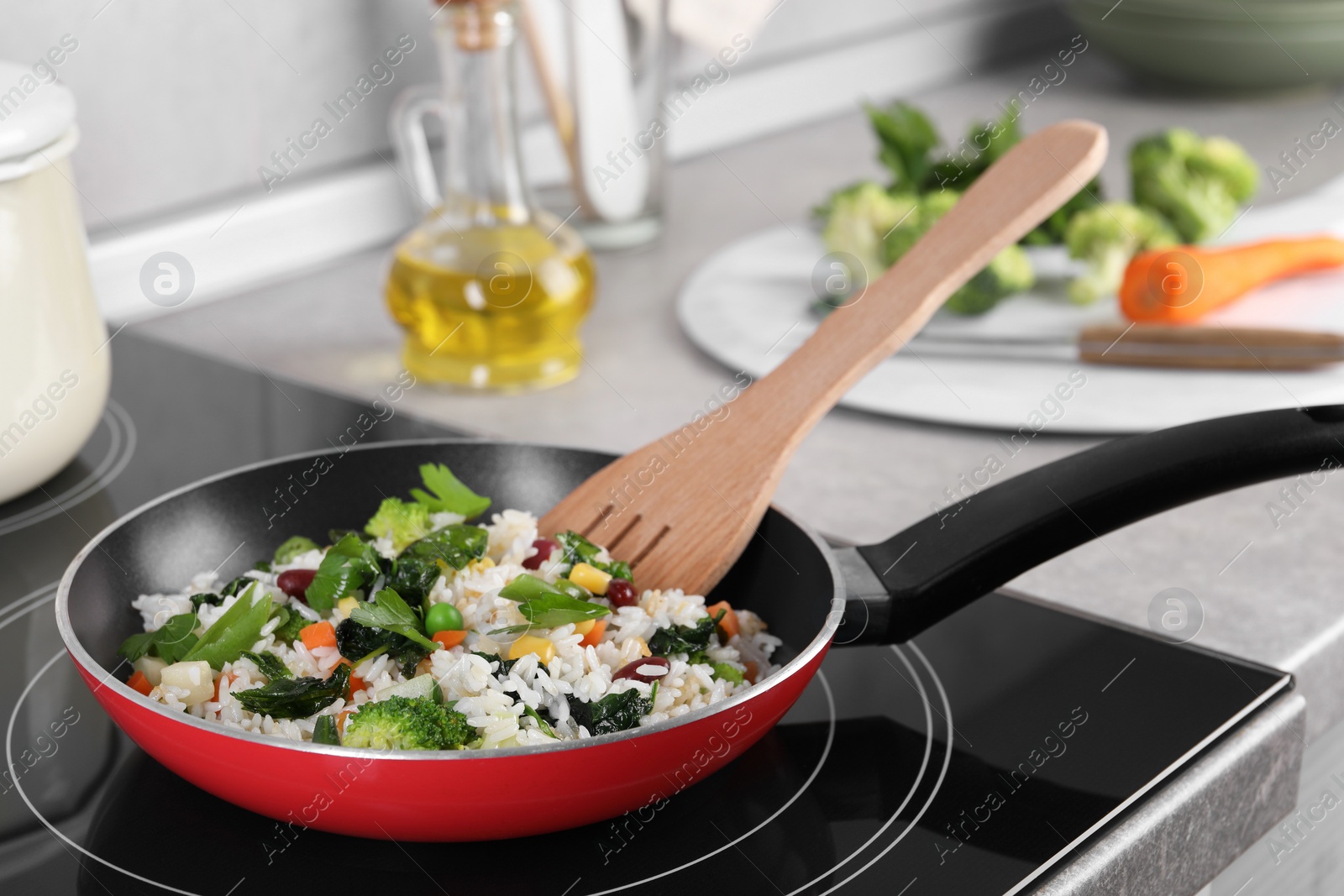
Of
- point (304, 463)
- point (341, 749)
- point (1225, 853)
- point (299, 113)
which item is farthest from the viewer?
point (299, 113)

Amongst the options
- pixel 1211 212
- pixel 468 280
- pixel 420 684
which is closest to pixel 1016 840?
pixel 420 684

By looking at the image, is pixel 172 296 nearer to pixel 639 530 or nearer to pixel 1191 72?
pixel 639 530

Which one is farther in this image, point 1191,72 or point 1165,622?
point 1191,72

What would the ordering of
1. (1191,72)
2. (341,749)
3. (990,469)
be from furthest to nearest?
(1191,72), (990,469), (341,749)

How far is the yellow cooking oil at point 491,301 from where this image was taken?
126 cm

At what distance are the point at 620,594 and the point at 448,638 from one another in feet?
0.32

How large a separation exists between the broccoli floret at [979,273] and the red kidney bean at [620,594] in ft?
2.31

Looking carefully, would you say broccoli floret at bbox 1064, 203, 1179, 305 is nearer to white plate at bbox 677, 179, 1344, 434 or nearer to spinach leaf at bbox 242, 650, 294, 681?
white plate at bbox 677, 179, 1344, 434

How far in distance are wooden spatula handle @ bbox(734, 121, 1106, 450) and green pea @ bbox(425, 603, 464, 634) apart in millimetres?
233

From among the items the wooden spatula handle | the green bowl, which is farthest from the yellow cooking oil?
the green bowl

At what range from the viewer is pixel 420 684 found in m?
0.68

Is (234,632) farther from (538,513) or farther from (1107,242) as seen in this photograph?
(1107,242)

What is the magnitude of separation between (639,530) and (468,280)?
1.53 feet

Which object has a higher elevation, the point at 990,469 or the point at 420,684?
the point at 420,684
